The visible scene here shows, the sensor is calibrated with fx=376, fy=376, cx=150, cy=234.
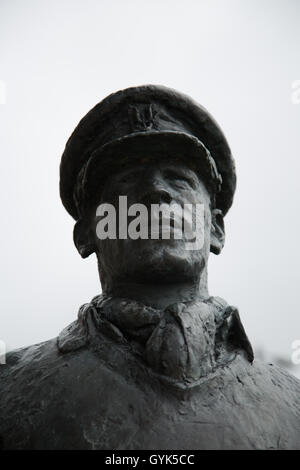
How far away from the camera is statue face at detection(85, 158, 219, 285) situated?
205 centimetres

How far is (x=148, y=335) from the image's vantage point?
1934 millimetres

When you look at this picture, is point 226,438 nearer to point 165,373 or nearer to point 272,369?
point 165,373

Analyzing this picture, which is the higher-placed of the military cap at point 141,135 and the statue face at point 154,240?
the military cap at point 141,135

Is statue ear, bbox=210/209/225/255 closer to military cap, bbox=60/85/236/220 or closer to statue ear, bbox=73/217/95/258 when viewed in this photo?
military cap, bbox=60/85/236/220

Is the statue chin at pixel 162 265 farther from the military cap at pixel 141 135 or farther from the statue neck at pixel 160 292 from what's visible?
the military cap at pixel 141 135

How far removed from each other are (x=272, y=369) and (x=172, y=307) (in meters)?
0.80

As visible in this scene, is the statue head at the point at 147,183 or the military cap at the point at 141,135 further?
the military cap at the point at 141,135

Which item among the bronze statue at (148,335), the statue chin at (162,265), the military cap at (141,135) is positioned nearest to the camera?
the bronze statue at (148,335)

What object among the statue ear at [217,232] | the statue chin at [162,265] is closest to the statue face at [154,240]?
the statue chin at [162,265]

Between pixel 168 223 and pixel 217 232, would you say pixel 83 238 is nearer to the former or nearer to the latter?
pixel 168 223

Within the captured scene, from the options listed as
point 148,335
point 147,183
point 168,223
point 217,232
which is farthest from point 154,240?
point 217,232

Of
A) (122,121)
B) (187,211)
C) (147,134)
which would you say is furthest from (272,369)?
(122,121)

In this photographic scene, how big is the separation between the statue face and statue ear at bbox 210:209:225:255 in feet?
0.53

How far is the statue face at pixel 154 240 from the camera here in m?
2.05
